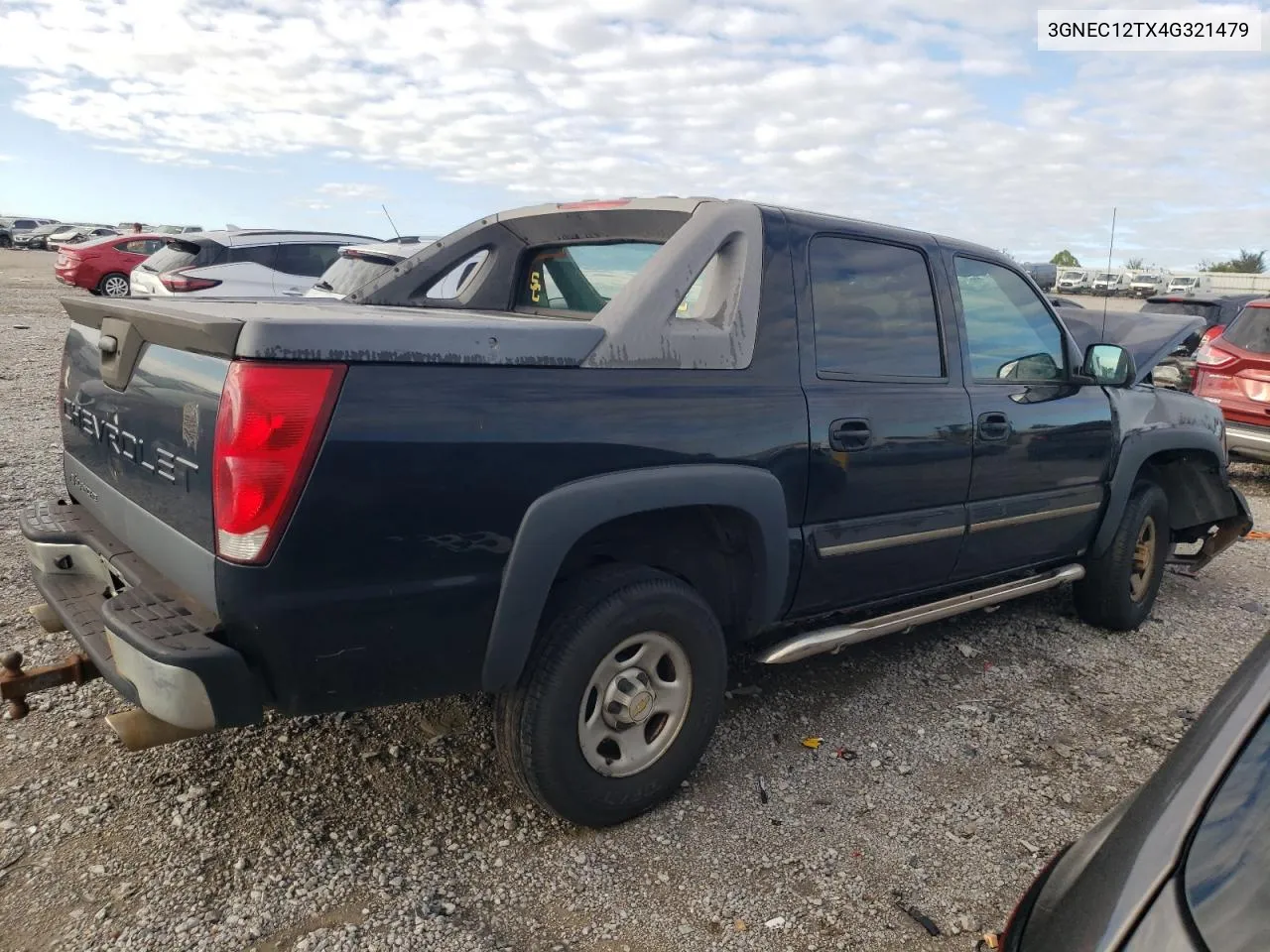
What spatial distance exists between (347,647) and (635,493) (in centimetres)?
86

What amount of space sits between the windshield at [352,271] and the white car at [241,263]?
1.96m

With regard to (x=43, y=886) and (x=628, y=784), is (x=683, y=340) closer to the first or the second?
(x=628, y=784)

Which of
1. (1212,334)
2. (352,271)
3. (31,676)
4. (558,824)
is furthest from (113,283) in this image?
(558,824)

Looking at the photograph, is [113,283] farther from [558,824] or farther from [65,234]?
[65,234]

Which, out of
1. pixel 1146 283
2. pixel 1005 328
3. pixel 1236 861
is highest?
pixel 1146 283

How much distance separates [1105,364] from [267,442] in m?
3.66

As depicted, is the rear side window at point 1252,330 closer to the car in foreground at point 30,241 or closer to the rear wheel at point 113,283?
the rear wheel at point 113,283

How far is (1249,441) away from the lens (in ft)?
27.1

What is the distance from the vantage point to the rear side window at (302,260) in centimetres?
→ 1153

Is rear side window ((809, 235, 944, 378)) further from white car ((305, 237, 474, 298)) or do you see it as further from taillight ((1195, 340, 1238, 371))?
taillight ((1195, 340, 1238, 371))

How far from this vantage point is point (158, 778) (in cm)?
294

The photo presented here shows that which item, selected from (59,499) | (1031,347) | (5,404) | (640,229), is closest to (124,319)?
(59,499)

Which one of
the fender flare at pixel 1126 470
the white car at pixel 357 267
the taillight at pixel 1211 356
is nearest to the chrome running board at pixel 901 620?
the fender flare at pixel 1126 470

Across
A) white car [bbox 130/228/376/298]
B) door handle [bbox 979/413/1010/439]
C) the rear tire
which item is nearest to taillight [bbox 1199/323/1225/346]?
the rear tire
